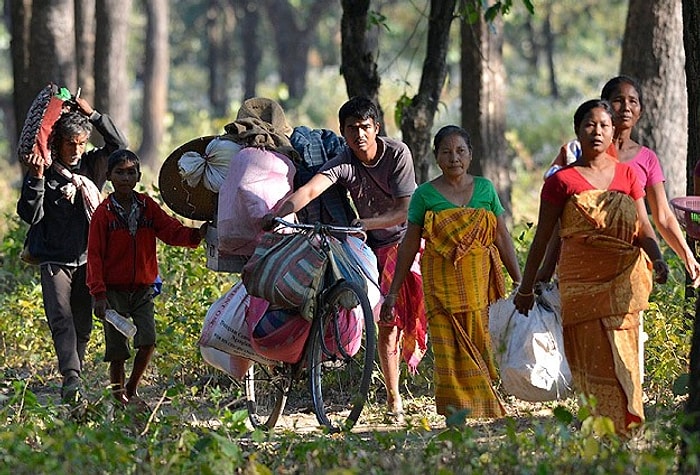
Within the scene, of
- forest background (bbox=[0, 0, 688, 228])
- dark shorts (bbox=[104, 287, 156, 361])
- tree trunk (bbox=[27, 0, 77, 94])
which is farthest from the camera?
tree trunk (bbox=[27, 0, 77, 94])

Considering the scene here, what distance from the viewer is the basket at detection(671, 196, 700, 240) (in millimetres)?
5844

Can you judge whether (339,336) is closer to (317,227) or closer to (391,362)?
(317,227)

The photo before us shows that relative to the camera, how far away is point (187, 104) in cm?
5431

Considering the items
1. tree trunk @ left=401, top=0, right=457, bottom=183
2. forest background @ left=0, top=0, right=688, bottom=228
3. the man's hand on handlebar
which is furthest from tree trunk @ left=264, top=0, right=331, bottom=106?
the man's hand on handlebar

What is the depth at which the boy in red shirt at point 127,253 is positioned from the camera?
6.98m

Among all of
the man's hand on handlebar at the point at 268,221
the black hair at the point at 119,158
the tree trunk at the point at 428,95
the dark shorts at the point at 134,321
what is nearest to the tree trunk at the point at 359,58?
the tree trunk at the point at 428,95

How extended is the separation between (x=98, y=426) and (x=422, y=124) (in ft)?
15.4

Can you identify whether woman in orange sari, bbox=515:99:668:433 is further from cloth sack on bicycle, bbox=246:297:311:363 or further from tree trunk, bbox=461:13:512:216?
tree trunk, bbox=461:13:512:216

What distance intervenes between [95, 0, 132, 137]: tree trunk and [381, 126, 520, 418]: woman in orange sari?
39.0 ft

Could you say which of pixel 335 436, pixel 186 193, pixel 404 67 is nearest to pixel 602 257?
pixel 335 436

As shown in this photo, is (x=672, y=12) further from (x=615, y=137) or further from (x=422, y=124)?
(x=615, y=137)

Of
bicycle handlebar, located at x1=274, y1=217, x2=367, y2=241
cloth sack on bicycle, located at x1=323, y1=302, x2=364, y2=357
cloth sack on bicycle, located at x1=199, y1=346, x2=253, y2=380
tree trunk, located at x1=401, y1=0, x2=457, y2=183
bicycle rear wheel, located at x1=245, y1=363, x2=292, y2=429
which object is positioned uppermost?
tree trunk, located at x1=401, y1=0, x2=457, y2=183

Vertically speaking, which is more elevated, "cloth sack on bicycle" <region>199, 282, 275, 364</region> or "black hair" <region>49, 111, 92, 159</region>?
"black hair" <region>49, 111, 92, 159</region>

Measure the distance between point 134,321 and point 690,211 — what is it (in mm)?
3124
